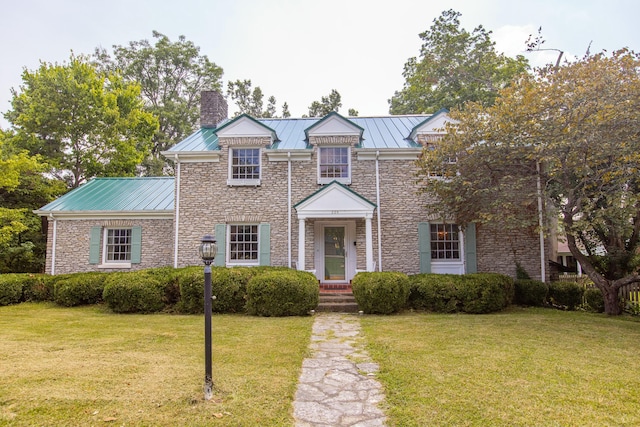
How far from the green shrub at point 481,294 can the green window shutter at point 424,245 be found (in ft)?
6.45

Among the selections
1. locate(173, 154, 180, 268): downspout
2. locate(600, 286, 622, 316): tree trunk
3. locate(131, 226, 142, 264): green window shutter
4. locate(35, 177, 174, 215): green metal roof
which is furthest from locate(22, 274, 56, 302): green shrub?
locate(600, 286, 622, 316): tree trunk

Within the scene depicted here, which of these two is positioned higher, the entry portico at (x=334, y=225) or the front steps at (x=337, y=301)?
the entry portico at (x=334, y=225)

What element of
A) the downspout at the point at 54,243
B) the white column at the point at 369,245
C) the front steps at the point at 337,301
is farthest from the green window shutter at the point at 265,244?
the downspout at the point at 54,243

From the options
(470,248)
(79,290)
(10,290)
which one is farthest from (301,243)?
(10,290)

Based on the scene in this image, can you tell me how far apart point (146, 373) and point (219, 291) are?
4.97 meters

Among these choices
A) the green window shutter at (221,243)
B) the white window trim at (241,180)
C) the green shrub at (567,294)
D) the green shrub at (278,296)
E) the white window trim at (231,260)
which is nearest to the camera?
the green shrub at (278,296)

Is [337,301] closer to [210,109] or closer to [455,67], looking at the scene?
[210,109]

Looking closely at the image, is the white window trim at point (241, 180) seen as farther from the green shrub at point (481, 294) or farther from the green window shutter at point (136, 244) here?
the green shrub at point (481, 294)

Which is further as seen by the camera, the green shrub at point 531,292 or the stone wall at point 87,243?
the stone wall at point 87,243

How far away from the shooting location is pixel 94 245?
13734 millimetres

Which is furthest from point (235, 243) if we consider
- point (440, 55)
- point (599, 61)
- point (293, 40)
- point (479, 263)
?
point (440, 55)

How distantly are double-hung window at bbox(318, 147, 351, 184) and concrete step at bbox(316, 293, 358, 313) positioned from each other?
3.91 m

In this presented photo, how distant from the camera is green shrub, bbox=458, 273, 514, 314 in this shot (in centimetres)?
1009

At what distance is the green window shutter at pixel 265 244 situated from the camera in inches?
495
